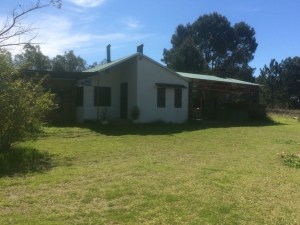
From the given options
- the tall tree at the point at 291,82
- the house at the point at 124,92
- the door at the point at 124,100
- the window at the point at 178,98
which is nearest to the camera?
the house at the point at 124,92

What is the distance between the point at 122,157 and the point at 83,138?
4.13 m

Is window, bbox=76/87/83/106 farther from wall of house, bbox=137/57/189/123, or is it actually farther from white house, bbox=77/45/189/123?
wall of house, bbox=137/57/189/123

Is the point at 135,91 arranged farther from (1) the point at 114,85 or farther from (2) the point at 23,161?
(2) the point at 23,161

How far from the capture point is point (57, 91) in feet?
56.9

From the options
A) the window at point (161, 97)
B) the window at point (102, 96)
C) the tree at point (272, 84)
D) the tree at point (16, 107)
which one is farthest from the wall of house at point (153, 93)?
the tree at point (272, 84)

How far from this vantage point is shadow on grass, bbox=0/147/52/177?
6.63 metres

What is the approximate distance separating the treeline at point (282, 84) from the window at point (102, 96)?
2990 centimetres

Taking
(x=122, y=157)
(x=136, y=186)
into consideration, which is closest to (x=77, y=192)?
(x=136, y=186)

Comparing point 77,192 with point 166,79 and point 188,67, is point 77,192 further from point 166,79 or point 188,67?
point 188,67

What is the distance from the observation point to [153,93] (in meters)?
18.4

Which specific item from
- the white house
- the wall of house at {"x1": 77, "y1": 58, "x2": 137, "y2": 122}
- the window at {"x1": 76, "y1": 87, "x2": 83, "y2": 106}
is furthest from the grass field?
the window at {"x1": 76, "y1": 87, "x2": 83, "y2": 106}

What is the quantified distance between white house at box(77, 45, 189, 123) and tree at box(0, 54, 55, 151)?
8643 millimetres

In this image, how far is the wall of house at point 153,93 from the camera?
17797 millimetres

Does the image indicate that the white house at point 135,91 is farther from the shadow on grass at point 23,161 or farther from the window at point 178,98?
the shadow on grass at point 23,161
